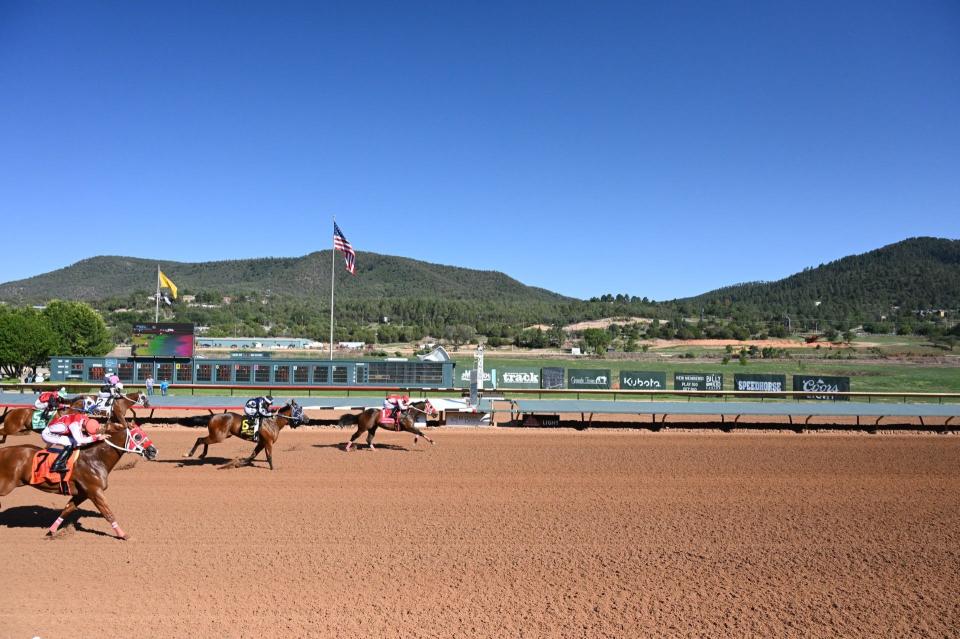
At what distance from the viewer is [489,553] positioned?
913cm

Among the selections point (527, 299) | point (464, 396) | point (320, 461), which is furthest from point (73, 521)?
point (527, 299)

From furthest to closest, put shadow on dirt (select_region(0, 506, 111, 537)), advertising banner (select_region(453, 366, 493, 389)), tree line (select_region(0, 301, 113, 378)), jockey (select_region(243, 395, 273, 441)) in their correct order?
tree line (select_region(0, 301, 113, 378))
advertising banner (select_region(453, 366, 493, 389))
jockey (select_region(243, 395, 273, 441))
shadow on dirt (select_region(0, 506, 111, 537))

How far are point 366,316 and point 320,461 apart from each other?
119 meters

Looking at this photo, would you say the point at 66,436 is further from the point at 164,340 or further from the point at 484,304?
the point at 484,304

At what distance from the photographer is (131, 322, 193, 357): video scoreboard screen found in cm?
3102

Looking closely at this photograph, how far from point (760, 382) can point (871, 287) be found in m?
129

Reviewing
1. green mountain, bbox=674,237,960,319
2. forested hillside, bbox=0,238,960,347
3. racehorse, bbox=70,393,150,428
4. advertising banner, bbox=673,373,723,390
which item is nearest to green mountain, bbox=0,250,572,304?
forested hillside, bbox=0,238,960,347

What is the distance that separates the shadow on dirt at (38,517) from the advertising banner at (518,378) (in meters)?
24.2

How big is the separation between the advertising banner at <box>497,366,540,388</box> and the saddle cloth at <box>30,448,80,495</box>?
2558 centimetres

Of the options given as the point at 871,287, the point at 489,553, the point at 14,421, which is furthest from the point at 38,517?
the point at 871,287

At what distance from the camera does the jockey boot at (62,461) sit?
875 cm

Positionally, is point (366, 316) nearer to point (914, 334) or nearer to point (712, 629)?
point (914, 334)

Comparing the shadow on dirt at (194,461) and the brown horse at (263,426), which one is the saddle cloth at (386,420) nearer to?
the brown horse at (263,426)

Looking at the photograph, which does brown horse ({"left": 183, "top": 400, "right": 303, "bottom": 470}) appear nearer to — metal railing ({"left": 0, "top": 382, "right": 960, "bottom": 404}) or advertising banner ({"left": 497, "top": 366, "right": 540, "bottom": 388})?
metal railing ({"left": 0, "top": 382, "right": 960, "bottom": 404})
